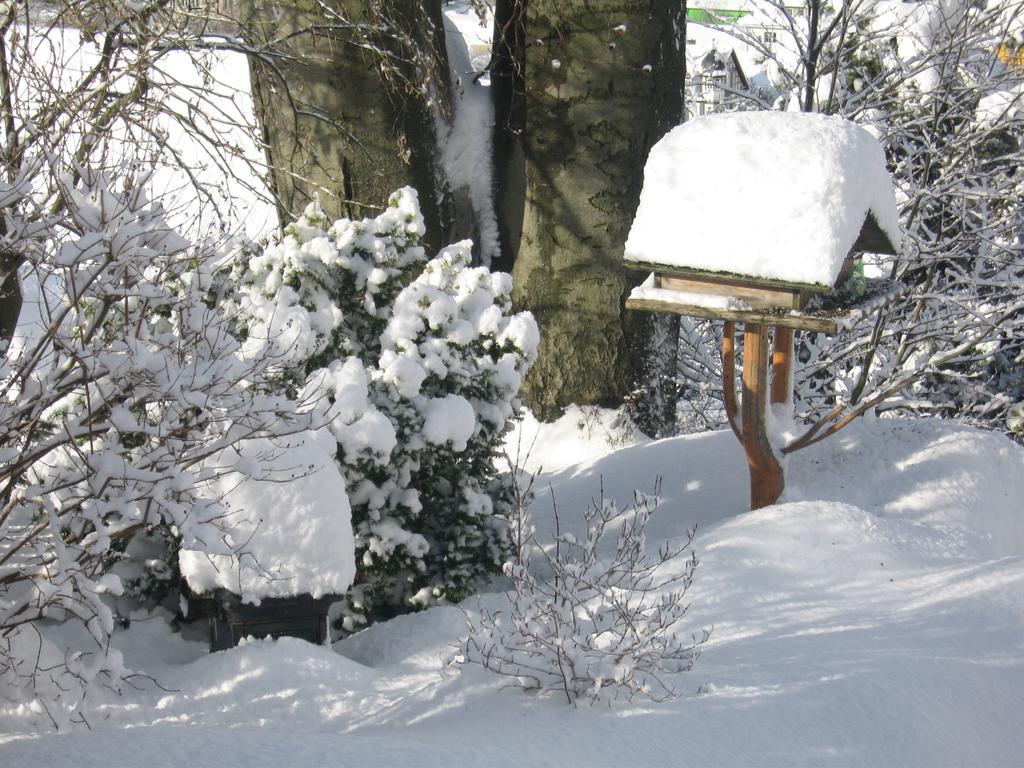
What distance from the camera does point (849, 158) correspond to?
5305mm

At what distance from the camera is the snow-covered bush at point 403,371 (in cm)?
532

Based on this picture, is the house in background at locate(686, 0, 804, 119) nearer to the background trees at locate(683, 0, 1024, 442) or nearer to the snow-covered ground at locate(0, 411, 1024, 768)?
the background trees at locate(683, 0, 1024, 442)

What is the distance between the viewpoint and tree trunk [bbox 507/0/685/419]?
7.28 meters

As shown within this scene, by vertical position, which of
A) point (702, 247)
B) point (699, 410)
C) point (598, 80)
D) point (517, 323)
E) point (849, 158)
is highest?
point (598, 80)

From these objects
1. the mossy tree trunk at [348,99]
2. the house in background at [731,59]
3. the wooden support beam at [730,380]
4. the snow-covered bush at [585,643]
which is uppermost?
the house in background at [731,59]

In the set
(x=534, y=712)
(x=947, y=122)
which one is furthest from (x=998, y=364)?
(x=534, y=712)

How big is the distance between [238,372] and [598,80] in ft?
14.5

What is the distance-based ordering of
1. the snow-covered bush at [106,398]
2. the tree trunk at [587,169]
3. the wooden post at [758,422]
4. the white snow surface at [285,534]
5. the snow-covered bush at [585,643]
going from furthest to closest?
the tree trunk at [587,169], the wooden post at [758,422], the white snow surface at [285,534], the snow-covered bush at [585,643], the snow-covered bush at [106,398]

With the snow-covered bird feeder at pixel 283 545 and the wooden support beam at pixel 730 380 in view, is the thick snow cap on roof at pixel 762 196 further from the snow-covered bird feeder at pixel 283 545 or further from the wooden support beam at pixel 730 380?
the snow-covered bird feeder at pixel 283 545

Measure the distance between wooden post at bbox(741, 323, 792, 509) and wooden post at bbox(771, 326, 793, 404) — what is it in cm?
34

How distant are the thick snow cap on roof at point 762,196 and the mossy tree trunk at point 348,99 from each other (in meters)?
2.18

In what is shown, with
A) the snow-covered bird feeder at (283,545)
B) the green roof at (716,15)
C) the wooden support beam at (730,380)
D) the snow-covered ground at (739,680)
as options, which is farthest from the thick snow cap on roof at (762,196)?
the green roof at (716,15)

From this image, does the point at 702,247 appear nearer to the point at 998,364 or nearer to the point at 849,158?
the point at 849,158

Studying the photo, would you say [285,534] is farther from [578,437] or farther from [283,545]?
[578,437]
